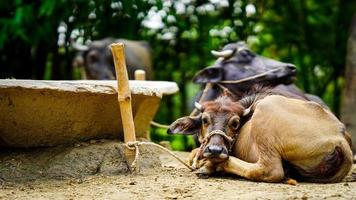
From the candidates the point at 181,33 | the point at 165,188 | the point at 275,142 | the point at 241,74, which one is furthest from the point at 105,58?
the point at 165,188

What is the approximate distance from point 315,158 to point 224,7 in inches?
229

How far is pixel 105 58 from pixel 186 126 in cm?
547

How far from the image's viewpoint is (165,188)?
4547 mm

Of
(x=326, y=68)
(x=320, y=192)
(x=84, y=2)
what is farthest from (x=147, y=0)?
(x=326, y=68)

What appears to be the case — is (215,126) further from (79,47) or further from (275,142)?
(79,47)

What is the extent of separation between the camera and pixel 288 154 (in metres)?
4.77

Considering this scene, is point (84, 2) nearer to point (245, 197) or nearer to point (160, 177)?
point (160, 177)

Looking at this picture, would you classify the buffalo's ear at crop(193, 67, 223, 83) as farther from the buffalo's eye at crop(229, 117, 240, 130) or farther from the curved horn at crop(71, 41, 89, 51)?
Result: the curved horn at crop(71, 41, 89, 51)

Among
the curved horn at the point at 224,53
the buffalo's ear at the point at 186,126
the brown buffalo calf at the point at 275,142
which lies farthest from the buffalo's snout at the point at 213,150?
the curved horn at the point at 224,53

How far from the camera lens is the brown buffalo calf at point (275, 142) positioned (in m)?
4.73

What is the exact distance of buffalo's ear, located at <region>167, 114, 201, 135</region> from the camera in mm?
5426

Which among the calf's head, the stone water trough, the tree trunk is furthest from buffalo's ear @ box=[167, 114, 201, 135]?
the tree trunk

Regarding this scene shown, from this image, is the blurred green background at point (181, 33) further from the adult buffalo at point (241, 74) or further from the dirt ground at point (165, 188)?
the dirt ground at point (165, 188)

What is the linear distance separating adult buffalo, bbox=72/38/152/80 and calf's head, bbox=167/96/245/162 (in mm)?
4834
